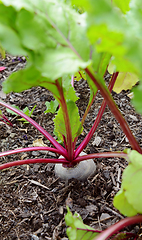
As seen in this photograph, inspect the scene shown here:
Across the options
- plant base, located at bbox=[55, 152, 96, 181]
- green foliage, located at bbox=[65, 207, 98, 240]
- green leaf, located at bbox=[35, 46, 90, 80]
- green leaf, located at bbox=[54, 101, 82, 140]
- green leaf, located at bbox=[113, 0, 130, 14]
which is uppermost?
green leaf, located at bbox=[113, 0, 130, 14]

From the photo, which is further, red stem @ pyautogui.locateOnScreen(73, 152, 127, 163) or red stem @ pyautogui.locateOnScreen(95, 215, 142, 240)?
red stem @ pyautogui.locateOnScreen(73, 152, 127, 163)

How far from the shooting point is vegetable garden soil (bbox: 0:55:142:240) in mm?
983

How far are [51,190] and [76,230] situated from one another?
0.42 m

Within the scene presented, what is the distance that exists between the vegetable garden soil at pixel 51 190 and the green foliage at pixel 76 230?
0.20m

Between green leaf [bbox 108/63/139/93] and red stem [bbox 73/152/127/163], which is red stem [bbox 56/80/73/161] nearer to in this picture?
red stem [bbox 73/152/127/163]

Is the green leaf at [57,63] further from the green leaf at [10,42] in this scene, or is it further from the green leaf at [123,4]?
the green leaf at [123,4]

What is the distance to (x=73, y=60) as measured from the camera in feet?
1.90

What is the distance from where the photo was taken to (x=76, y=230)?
0.72 m

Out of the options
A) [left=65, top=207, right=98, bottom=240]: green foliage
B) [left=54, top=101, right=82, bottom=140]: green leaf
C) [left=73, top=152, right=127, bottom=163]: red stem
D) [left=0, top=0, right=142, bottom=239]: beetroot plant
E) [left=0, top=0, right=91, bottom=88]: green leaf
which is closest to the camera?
[left=0, top=0, right=142, bottom=239]: beetroot plant

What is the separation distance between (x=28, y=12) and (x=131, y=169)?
0.53 m

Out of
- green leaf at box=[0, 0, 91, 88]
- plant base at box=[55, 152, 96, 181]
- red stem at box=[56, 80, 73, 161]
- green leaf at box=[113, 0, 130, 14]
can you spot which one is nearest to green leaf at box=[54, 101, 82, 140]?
red stem at box=[56, 80, 73, 161]

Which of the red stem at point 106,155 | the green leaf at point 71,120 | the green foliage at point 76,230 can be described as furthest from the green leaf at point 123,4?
the green foliage at point 76,230

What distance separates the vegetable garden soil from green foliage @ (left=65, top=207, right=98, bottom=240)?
0.20 metres

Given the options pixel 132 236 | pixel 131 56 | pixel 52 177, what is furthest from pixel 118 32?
pixel 52 177
